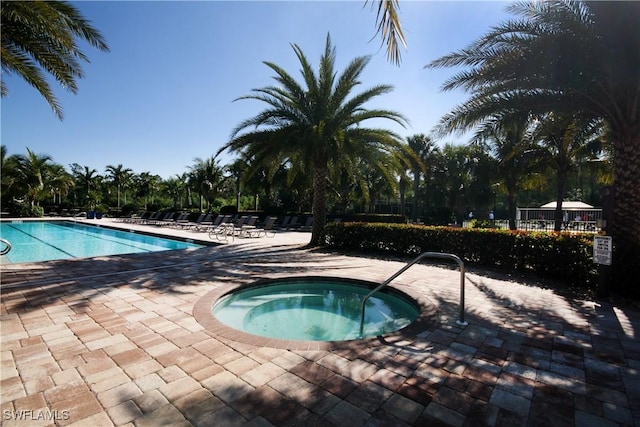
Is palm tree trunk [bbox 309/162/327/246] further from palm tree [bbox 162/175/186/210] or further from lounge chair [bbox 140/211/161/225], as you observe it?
palm tree [bbox 162/175/186/210]

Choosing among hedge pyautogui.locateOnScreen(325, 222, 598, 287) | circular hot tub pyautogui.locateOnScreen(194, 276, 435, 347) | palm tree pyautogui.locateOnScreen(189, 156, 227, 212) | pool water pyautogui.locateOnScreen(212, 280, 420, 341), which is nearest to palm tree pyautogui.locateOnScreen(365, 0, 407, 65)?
circular hot tub pyautogui.locateOnScreen(194, 276, 435, 347)

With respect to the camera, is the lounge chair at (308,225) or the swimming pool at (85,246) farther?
the lounge chair at (308,225)

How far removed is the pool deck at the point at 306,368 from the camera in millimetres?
2664

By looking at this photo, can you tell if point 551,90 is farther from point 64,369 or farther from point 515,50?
point 64,369

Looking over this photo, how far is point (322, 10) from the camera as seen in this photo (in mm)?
6262

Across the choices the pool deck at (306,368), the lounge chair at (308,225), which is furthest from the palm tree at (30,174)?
the pool deck at (306,368)

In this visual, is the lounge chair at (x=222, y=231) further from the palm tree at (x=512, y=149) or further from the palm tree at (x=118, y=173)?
the palm tree at (x=118, y=173)

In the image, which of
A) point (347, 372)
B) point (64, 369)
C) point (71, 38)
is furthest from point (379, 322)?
point (71, 38)

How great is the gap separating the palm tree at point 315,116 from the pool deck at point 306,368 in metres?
7.61

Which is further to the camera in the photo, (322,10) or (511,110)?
(511,110)

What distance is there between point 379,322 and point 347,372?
2.77m

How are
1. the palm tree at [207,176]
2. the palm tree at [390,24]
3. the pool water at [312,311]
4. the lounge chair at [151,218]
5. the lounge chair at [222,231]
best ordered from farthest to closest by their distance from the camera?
the palm tree at [207,176], the lounge chair at [151,218], the lounge chair at [222,231], the pool water at [312,311], the palm tree at [390,24]

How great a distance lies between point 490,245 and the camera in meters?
9.17

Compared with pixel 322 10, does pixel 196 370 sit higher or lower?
lower
